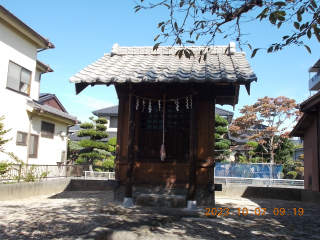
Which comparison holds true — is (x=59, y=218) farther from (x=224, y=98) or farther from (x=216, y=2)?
(x=224, y=98)

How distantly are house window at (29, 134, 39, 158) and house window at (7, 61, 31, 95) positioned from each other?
7.49 ft

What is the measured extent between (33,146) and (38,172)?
8.49 ft

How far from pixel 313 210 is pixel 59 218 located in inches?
279

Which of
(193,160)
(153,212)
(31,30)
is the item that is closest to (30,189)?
(153,212)

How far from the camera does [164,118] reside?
27.9 ft

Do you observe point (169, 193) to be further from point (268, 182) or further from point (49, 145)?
point (268, 182)

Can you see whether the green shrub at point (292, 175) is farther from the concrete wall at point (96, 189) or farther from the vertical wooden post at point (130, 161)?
the vertical wooden post at point (130, 161)

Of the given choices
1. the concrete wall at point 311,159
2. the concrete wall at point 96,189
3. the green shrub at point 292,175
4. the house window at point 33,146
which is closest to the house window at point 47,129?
the house window at point 33,146

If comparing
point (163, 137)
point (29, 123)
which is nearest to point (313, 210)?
point (163, 137)

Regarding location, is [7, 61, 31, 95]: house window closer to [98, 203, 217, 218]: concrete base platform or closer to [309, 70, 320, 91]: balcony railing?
[98, 203, 217, 218]: concrete base platform

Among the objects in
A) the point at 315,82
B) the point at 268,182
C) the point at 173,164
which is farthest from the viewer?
the point at 315,82

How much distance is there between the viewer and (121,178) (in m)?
8.55

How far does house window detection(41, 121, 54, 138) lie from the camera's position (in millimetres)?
16147

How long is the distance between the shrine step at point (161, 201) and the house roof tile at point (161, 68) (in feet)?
9.77
